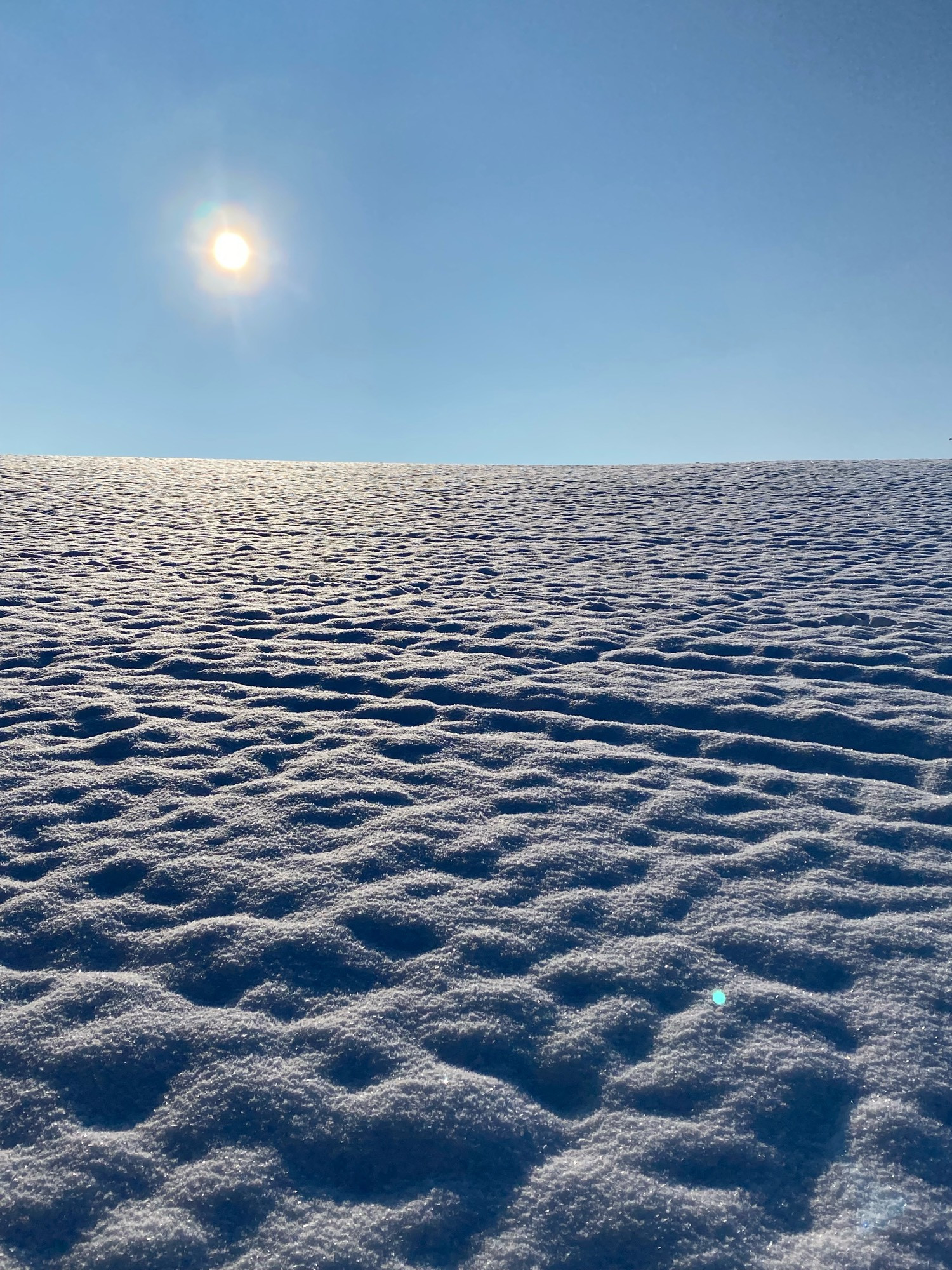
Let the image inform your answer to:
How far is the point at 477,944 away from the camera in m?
2.76

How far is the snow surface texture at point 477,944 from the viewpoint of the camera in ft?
6.25

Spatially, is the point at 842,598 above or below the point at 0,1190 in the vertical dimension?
above

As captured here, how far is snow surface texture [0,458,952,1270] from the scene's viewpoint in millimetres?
1906

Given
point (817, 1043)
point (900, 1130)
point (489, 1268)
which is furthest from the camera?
point (817, 1043)

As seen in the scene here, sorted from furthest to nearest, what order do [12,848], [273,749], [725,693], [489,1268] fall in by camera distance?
[725,693] < [273,749] < [12,848] < [489,1268]

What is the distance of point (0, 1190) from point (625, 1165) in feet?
4.87

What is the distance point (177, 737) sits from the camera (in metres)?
4.37

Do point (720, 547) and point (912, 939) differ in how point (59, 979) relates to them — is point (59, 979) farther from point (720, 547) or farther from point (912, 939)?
point (720, 547)

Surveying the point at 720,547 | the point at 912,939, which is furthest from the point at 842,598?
the point at 912,939

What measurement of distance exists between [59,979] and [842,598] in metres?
6.74

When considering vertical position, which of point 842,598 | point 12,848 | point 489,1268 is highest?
A: point 842,598

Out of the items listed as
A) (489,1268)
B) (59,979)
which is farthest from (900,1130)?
(59,979)

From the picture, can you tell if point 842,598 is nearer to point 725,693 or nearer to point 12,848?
point 725,693

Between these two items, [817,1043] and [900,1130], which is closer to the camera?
[900,1130]
